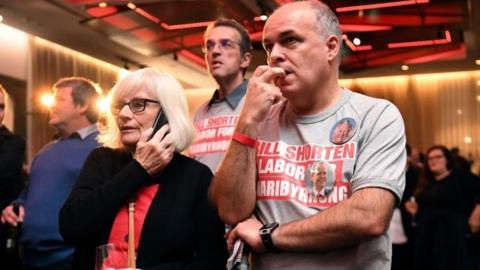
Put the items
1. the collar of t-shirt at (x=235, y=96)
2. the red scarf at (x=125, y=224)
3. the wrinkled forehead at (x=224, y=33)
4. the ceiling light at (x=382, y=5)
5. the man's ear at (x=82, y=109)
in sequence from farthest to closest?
1. the ceiling light at (x=382, y=5)
2. the man's ear at (x=82, y=109)
3. the wrinkled forehead at (x=224, y=33)
4. the collar of t-shirt at (x=235, y=96)
5. the red scarf at (x=125, y=224)

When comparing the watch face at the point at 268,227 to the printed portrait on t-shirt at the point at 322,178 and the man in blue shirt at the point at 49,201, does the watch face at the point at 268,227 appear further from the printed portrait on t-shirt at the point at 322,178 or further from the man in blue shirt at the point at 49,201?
the man in blue shirt at the point at 49,201

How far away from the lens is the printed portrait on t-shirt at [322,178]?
166 centimetres

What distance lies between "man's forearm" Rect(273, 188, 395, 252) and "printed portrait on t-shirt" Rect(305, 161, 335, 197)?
73 millimetres

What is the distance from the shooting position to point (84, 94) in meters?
3.58

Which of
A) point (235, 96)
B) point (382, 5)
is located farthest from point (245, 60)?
point (382, 5)

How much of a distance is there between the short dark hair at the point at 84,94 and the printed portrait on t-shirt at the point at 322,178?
2.16m

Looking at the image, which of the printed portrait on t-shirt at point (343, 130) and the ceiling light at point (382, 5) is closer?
the printed portrait on t-shirt at point (343, 130)

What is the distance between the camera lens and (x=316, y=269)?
1.64 metres

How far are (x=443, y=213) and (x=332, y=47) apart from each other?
4.77m

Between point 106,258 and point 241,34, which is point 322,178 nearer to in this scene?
point 106,258

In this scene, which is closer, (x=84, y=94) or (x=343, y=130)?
(x=343, y=130)

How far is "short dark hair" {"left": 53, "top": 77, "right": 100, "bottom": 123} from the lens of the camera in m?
3.55

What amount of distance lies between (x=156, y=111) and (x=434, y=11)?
24.6ft

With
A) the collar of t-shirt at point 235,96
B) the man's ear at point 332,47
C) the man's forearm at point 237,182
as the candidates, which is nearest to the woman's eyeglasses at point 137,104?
the man's forearm at point 237,182
